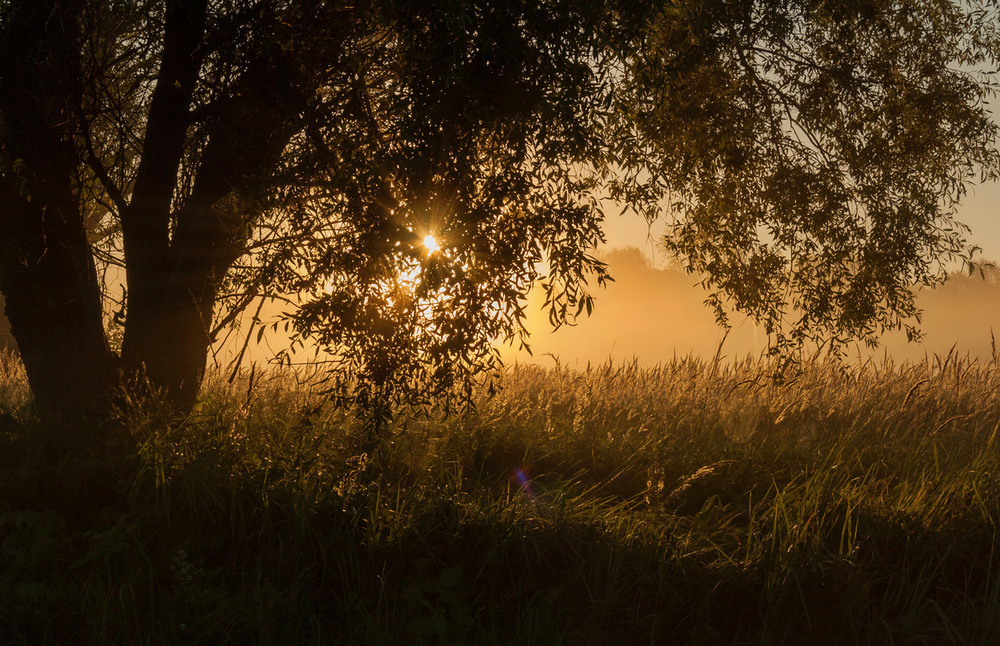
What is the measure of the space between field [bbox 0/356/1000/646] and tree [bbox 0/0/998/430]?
0.93 meters

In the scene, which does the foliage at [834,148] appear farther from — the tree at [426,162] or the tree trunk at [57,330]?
the tree trunk at [57,330]

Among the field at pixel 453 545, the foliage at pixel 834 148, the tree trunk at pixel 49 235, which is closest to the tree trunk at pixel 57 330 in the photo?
the tree trunk at pixel 49 235

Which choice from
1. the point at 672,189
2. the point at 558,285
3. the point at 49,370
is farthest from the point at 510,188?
the point at 49,370

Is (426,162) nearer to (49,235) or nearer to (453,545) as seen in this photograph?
(453,545)

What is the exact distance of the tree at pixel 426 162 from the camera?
4.92m

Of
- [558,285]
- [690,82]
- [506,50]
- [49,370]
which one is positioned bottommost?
[49,370]

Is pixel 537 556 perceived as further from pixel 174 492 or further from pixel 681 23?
pixel 681 23

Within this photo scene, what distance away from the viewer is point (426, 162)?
4766 mm

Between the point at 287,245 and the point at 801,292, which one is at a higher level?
the point at 801,292

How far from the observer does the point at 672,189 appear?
306 inches

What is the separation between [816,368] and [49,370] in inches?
370

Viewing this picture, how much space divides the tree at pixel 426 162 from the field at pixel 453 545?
→ 0.93 meters

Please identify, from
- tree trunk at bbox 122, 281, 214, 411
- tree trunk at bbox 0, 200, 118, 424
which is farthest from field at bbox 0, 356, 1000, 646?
tree trunk at bbox 122, 281, 214, 411

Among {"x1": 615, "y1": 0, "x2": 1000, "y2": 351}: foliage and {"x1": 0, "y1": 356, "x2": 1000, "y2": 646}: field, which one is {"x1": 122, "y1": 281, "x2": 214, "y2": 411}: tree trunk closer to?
{"x1": 0, "y1": 356, "x2": 1000, "y2": 646}: field
